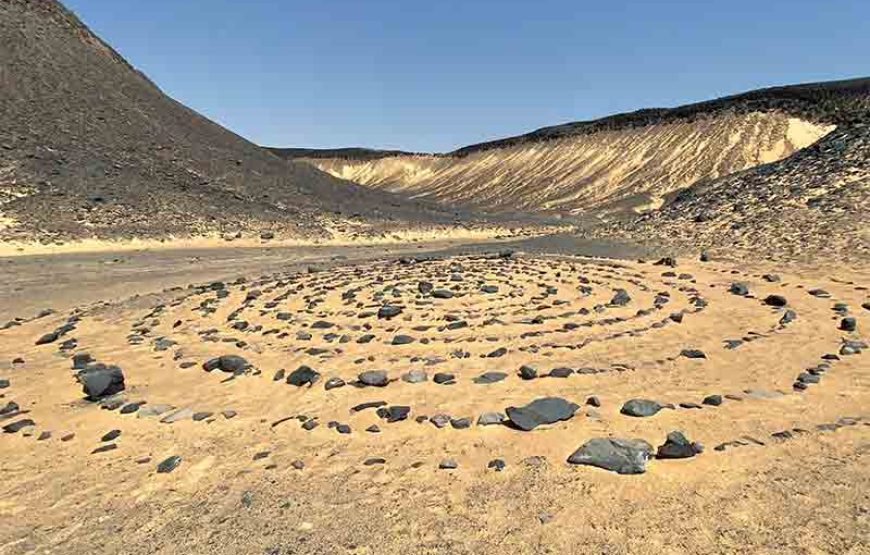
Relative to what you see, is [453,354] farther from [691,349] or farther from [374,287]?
[374,287]

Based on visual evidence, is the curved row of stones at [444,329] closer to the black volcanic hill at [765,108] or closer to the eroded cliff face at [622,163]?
the eroded cliff face at [622,163]

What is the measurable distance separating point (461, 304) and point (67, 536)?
304 inches

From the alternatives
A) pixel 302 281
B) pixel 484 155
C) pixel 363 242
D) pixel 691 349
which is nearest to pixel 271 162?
pixel 363 242

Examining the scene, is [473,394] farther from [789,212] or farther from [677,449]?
[789,212]

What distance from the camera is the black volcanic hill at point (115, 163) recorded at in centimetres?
3066

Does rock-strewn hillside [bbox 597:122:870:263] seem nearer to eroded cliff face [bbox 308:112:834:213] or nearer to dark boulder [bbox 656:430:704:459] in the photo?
dark boulder [bbox 656:430:704:459]

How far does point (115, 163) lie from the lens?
35875mm

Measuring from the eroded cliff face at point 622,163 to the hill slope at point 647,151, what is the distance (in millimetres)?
115

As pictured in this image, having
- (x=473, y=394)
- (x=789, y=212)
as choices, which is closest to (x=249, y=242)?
(x=789, y=212)

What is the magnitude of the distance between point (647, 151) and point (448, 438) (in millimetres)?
74986

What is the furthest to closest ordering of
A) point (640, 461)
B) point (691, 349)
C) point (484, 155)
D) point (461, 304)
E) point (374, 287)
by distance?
point (484, 155)
point (374, 287)
point (461, 304)
point (691, 349)
point (640, 461)

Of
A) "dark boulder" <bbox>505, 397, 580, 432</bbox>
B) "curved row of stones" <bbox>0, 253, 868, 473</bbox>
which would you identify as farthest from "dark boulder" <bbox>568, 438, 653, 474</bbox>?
"dark boulder" <bbox>505, 397, 580, 432</bbox>

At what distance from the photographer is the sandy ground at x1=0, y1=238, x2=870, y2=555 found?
13.7ft

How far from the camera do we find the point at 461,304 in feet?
37.0
